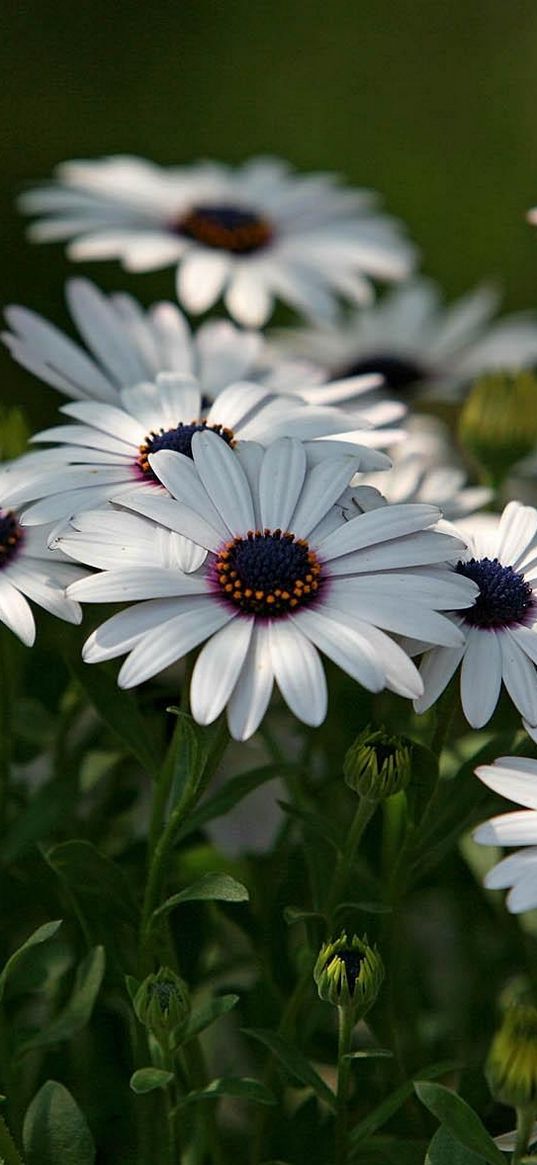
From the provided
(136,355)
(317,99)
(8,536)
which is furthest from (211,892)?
(317,99)

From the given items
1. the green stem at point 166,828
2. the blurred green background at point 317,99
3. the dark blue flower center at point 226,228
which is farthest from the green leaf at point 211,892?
the blurred green background at point 317,99

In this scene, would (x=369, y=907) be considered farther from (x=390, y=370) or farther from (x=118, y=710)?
(x=390, y=370)

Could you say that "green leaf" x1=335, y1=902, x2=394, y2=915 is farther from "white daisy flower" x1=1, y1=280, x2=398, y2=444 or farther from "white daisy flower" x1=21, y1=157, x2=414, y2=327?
"white daisy flower" x1=21, y1=157, x2=414, y2=327

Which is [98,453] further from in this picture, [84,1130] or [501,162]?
[501,162]

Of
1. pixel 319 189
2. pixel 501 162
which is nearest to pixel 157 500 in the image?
pixel 319 189

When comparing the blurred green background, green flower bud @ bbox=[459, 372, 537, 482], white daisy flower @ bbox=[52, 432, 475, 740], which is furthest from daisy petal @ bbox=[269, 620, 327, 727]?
the blurred green background

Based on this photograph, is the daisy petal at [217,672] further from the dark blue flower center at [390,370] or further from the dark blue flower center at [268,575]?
the dark blue flower center at [390,370]
